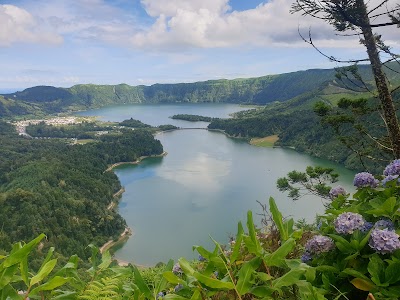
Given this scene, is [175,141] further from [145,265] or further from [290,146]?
[145,265]

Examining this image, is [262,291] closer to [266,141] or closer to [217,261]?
[217,261]

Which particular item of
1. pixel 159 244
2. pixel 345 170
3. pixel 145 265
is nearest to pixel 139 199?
pixel 159 244

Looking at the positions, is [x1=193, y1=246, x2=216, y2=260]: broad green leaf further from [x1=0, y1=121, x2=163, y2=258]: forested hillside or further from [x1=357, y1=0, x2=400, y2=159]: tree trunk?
[x1=0, y1=121, x2=163, y2=258]: forested hillside

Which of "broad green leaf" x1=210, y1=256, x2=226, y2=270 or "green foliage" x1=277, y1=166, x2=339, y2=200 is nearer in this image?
"broad green leaf" x1=210, y1=256, x2=226, y2=270

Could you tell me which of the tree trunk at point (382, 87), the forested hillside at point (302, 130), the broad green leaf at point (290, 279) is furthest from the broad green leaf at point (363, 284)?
the forested hillside at point (302, 130)

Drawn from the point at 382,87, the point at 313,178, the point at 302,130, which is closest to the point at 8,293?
the point at 382,87

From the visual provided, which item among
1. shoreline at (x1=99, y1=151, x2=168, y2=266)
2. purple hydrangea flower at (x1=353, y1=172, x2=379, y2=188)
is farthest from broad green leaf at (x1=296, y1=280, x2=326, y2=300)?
shoreline at (x1=99, y1=151, x2=168, y2=266)
